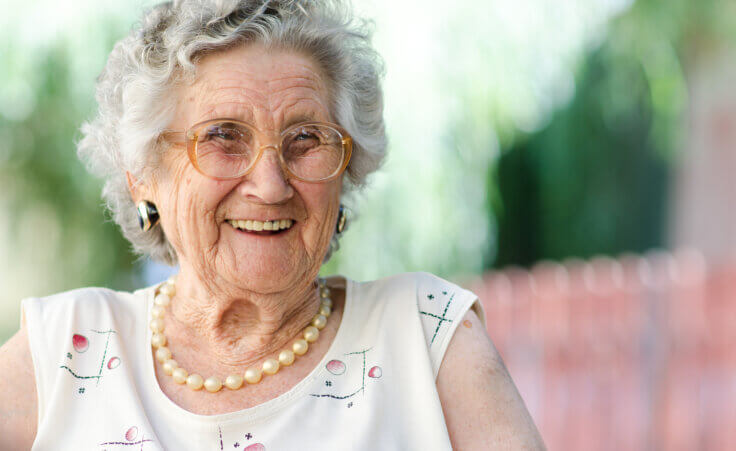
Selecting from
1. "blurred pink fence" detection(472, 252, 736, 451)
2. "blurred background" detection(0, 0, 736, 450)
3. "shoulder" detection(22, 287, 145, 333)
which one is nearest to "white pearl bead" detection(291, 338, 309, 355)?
"shoulder" detection(22, 287, 145, 333)

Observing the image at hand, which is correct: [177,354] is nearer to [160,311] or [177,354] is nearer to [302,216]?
[160,311]

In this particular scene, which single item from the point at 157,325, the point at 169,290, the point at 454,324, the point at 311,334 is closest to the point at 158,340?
the point at 157,325

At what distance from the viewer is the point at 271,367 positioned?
5.83 ft

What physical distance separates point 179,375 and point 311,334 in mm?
324

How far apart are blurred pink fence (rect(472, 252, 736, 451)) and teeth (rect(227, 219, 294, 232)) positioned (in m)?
3.83

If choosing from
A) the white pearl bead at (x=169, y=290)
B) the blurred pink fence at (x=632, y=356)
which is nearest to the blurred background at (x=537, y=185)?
the blurred pink fence at (x=632, y=356)

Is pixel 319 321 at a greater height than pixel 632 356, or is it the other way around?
pixel 319 321

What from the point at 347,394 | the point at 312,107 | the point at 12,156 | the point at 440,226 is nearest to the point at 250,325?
the point at 347,394

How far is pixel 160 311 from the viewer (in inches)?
75.6

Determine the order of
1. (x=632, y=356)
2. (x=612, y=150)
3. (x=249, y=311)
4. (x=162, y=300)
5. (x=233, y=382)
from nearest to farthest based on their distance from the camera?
(x=233, y=382) → (x=249, y=311) → (x=162, y=300) → (x=632, y=356) → (x=612, y=150)

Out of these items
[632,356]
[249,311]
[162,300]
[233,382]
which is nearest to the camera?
[233,382]

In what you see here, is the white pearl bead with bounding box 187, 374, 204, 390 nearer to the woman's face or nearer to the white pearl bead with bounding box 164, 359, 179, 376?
the white pearl bead with bounding box 164, 359, 179, 376

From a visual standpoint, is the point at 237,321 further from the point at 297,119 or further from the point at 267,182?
the point at 297,119

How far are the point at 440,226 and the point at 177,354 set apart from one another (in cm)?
482
